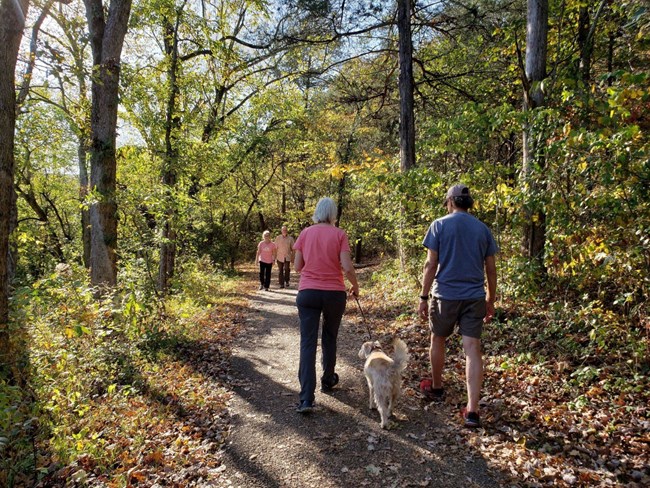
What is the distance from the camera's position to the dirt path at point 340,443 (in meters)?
3.34

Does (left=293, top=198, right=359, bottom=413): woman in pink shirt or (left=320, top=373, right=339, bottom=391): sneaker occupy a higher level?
(left=293, top=198, right=359, bottom=413): woman in pink shirt

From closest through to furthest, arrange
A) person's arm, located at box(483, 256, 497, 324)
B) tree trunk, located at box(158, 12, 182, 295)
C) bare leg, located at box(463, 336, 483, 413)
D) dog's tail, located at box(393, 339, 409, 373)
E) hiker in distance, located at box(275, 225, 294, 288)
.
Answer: bare leg, located at box(463, 336, 483, 413)
person's arm, located at box(483, 256, 497, 324)
dog's tail, located at box(393, 339, 409, 373)
tree trunk, located at box(158, 12, 182, 295)
hiker in distance, located at box(275, 225, 294, 288)

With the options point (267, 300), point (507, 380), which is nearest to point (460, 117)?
point (507, 380)

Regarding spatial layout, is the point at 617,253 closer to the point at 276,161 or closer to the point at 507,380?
the point at 507,380

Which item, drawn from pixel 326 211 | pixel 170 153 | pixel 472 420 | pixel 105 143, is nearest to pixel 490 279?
pixel 472 420

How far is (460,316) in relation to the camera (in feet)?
13.1

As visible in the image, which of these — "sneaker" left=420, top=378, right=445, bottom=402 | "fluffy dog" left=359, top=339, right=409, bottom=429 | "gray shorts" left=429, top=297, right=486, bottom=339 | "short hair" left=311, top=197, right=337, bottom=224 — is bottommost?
"sneaker" left=420, top=378, right=445, bottom=402

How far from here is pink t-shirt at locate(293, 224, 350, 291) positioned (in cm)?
438

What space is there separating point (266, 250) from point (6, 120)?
28.8ft

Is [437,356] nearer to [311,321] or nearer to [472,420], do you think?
[472,420]

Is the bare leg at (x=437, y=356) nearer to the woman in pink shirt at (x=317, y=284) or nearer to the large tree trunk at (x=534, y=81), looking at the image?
the woman in pink shirt at (x=317, y=284)

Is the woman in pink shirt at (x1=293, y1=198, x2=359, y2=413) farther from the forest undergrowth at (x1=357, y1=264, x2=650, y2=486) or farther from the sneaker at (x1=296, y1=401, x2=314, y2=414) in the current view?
the forest undergrowth at (x1=357, y1=264, x2=650, y2=486)

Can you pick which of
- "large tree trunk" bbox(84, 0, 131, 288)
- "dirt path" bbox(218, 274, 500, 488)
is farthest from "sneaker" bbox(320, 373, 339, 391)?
"large tree trunk" bbox(84, 0, 131, 288)

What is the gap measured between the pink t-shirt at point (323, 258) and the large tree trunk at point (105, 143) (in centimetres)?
451
